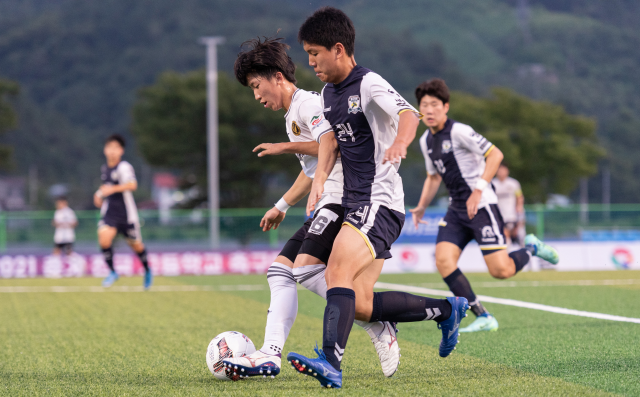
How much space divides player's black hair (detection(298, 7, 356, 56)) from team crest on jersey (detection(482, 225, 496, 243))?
2.98m

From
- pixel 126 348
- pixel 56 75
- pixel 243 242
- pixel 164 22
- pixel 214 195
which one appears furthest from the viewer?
pixel 164 22

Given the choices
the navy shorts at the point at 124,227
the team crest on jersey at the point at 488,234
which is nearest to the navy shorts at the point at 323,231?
the team crest on jersey at the point at 488,234

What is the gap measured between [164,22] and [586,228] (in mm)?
121568

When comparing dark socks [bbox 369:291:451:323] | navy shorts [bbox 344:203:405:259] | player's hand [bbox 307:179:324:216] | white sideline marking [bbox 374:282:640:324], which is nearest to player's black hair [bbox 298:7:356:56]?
player's hand [bbox 307:179:324:216]

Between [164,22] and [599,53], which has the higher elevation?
[164,22]

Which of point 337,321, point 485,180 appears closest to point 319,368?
point 337,321

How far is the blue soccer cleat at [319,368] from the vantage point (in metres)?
3.78

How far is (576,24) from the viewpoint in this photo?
402 feet

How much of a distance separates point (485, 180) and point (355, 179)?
239 cm

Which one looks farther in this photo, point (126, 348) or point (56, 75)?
point (56, 75)

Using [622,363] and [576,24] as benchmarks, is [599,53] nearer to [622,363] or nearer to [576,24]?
[576,24]

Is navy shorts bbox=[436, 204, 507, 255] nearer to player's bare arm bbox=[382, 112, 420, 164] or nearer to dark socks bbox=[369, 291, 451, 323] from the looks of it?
dark socks bbox=[369, 291, 451, 323]

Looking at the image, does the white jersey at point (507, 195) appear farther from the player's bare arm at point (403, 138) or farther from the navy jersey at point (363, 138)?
the player's bare arm at point (403, 138)

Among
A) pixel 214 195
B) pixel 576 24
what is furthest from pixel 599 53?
pixel 214 195
